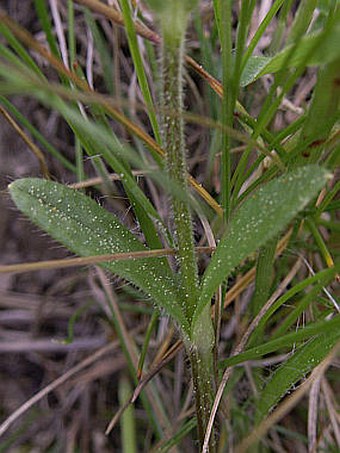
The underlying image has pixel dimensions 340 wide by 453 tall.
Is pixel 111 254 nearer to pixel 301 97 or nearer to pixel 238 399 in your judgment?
pixel 238 399

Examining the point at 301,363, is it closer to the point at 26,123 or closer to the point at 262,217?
the point at 262,217

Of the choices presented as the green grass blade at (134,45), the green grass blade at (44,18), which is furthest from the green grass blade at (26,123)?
the green grass blade at (134,45)

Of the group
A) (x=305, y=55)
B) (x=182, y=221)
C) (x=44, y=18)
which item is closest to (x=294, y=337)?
(x=182, y=221)

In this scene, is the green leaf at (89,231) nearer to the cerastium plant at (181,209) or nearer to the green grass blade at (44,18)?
the cerastium plant at (181,209)

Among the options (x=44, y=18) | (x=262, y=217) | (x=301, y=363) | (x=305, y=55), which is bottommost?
(x=301, y=363)

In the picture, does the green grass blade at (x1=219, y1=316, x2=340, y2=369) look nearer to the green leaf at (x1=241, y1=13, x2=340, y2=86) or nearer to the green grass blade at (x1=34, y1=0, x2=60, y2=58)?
the green leaf at (x1=241, y1=13, x2=340, y2=86)
